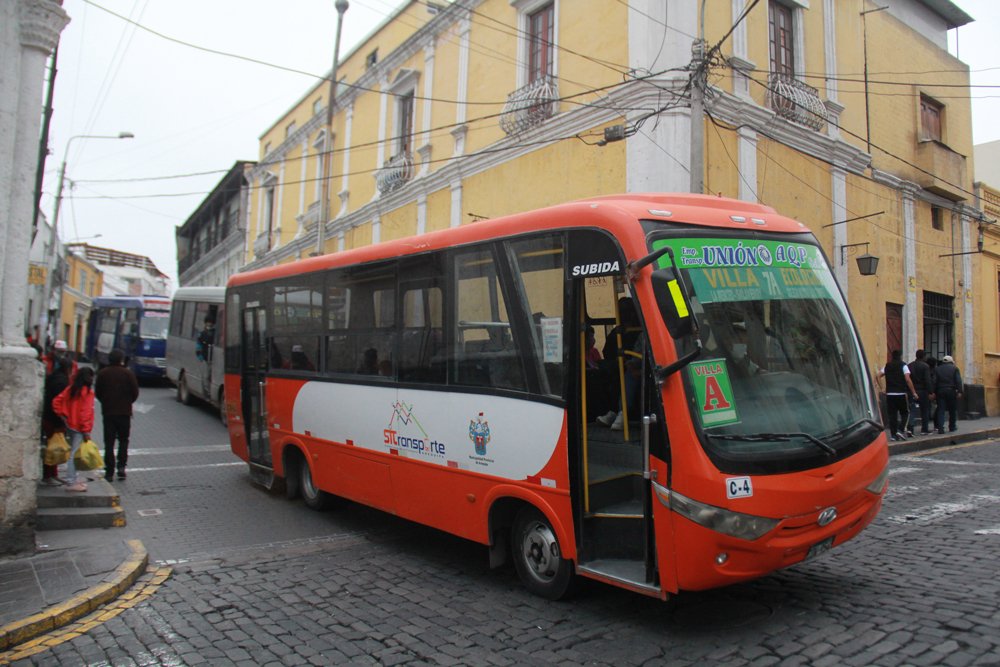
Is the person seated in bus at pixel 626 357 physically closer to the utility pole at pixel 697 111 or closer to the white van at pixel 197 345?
the utility pole at pixel 697 111

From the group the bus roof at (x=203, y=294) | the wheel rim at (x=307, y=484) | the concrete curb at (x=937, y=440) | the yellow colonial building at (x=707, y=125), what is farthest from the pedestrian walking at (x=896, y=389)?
the bus roof at (x=203, y=294)

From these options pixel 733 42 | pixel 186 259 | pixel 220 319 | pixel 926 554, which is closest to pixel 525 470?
pixel 926 554

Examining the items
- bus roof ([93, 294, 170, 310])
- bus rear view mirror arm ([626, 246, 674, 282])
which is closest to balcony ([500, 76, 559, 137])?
bus rear view mirror arm ([626, 246, 674, 282])

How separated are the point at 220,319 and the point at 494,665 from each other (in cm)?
1406

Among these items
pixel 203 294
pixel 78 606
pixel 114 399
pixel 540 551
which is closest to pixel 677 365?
pixel 540 551

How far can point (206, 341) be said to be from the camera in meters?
16.0

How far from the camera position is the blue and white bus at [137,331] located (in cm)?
2302

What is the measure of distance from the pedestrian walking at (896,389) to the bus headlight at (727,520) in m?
11.4

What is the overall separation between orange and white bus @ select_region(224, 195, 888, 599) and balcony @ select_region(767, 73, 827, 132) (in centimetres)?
1039

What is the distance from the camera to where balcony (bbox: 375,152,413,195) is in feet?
64.7

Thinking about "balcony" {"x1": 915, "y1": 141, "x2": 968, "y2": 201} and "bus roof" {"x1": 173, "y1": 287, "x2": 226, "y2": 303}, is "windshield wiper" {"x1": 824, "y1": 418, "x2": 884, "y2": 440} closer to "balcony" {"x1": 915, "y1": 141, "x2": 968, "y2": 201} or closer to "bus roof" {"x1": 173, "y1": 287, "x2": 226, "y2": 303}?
"bus roof" {"x1": 173, "y1": 287, "x2": 226, "y2": 303}

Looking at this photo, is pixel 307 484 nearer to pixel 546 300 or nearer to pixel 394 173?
pixel 546 300

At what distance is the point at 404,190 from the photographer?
19438 millimetres

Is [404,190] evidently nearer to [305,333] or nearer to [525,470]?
[305,333]
